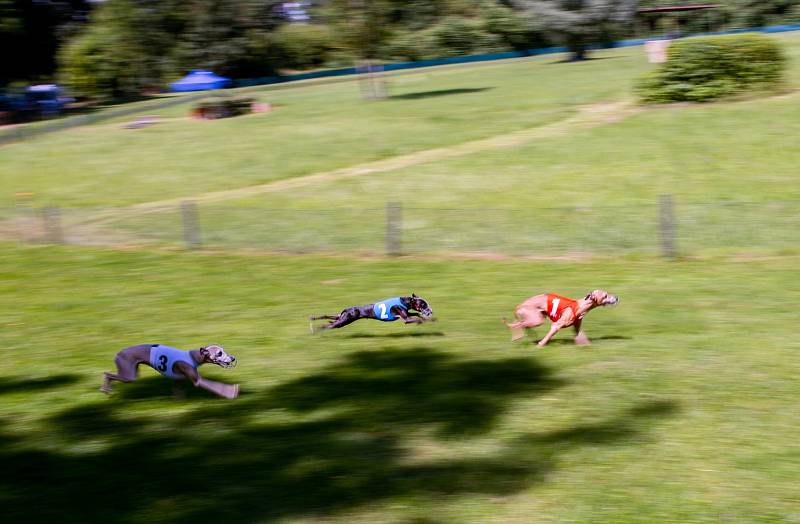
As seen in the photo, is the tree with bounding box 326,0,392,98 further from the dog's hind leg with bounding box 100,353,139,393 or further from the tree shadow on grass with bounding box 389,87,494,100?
the dog's hind leg with bounding box 100,353,139,393

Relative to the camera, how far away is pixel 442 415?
9828 mm

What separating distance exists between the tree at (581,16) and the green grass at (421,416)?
1824 inches

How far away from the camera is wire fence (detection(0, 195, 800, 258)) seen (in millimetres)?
19672

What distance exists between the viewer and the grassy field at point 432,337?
816 centimetres

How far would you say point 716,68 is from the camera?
33531 millimetres

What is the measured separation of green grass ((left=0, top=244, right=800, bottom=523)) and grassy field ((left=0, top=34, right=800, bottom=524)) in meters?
0.04

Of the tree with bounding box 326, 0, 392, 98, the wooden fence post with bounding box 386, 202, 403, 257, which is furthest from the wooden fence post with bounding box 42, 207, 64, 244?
the tree with bounding box 326, 0, 392, 98

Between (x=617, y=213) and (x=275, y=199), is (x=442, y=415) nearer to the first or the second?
(x=617, y=213)

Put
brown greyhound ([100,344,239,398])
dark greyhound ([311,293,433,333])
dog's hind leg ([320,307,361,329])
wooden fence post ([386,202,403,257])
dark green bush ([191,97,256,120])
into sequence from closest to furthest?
brown greyhound ([100,344,239,398]), dark greyhound ([311,293,433,333]), dog's hind leg ([320,307,361,329]), wooden fence post ([386,202,403,257]), dark green bush ([191,97,256,120])

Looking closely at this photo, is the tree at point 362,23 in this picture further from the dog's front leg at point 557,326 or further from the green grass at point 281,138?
the dog's front leg at point 557,326

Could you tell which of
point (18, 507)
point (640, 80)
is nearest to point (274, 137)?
point (640, 80)

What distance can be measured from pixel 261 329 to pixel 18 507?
21.3ft

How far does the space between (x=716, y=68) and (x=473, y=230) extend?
1680cm

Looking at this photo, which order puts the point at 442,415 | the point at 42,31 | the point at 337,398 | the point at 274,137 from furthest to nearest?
the point at 42,31 → the point at 274,137 → the point at 337,398 → the point at 442,415
